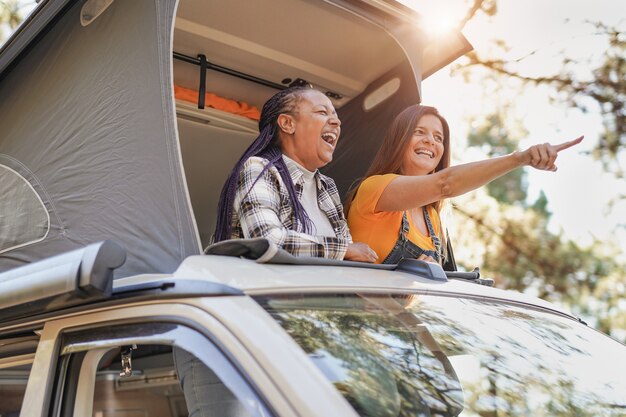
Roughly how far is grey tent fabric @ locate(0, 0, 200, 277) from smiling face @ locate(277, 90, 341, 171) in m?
0.70

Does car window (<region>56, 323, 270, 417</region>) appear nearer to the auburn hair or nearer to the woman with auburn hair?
the woman with auburn hair

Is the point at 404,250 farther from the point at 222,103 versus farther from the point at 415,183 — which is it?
the point at 222,103

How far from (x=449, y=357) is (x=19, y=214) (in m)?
1.68

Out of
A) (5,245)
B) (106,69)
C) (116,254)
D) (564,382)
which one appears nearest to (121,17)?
(106,69)

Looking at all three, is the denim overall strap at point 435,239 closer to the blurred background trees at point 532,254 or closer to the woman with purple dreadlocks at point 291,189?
the woman with purple dreadlocks at point 291,189

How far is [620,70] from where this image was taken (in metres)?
6.22

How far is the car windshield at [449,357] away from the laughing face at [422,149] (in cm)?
94

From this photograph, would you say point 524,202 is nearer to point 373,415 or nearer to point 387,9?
point 387,9

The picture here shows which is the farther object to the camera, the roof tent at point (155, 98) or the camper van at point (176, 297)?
the roof tent at point (155, 98)

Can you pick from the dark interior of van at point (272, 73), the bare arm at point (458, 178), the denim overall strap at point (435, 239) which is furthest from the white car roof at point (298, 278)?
the dark interior of van at point (272, 73)

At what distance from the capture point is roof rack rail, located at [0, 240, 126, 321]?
1.51 m

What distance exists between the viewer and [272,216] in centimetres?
217

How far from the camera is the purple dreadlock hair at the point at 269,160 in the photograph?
2.34 m

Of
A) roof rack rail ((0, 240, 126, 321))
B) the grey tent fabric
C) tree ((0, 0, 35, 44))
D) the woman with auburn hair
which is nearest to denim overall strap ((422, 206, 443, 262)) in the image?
the woman with auburn hair
